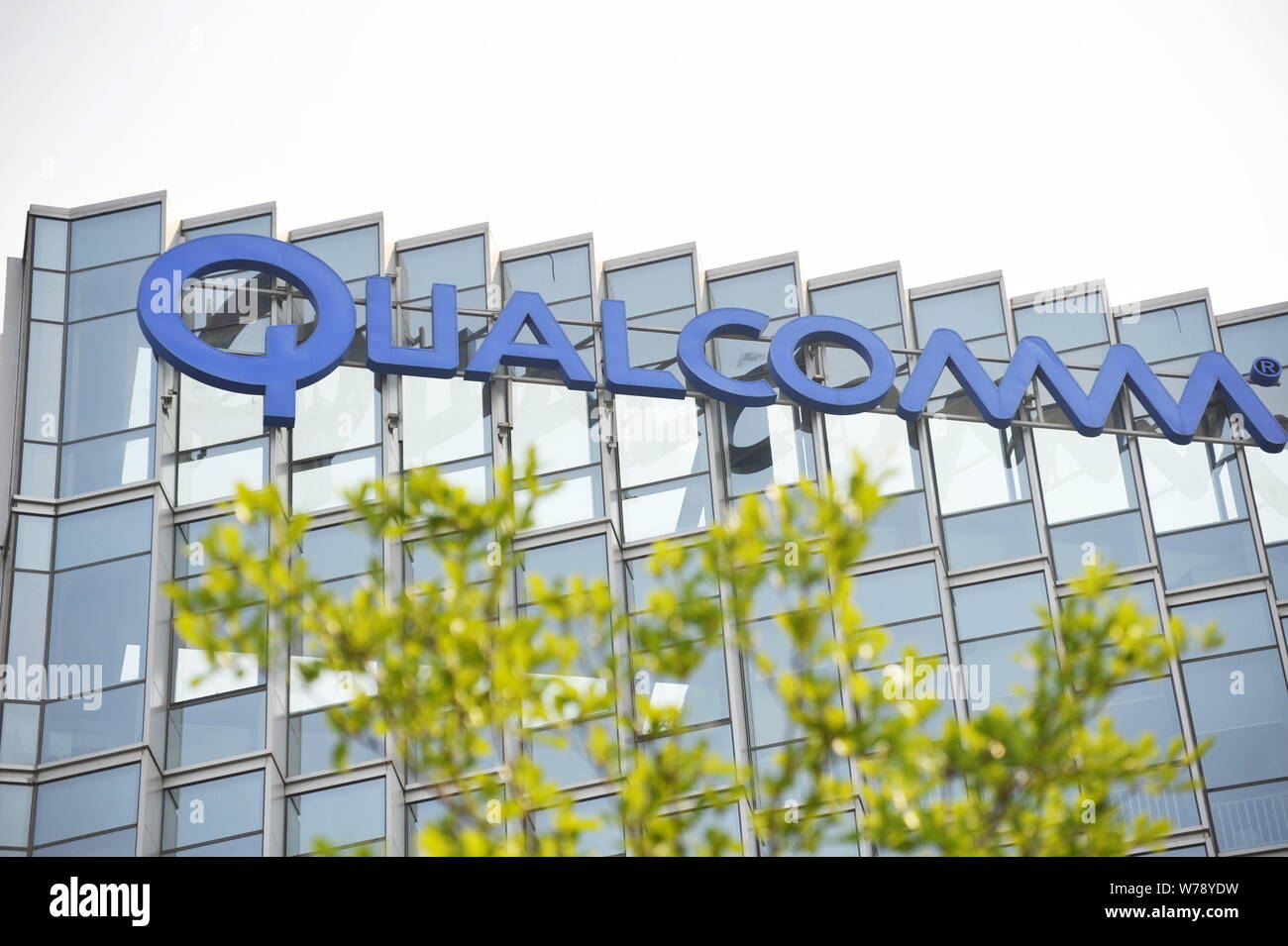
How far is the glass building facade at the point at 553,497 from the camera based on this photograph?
82.7ft

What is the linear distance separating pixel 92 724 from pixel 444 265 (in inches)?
393

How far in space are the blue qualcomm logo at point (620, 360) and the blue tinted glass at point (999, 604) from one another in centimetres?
276

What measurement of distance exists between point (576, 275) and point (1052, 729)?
2040 centimetres

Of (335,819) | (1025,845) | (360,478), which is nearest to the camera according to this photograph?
(1025,845)

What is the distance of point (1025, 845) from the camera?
11.0 m

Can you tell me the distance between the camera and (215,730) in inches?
1000

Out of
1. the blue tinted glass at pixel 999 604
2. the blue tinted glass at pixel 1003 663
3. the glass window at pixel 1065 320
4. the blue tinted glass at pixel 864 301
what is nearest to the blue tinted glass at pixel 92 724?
the blue tinted glass at pixel 1003 663

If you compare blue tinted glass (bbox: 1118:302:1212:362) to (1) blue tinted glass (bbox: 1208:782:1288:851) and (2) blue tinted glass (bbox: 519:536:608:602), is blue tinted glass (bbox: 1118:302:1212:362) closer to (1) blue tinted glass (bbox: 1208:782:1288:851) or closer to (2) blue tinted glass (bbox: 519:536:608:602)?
(1) blue tinted glass (bbox: 1208:782:1288:851)

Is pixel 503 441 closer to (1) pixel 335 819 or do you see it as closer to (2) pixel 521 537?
(2) pixel 521 537

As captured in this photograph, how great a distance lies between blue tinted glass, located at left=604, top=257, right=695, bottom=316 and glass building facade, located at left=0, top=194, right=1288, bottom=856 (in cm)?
4

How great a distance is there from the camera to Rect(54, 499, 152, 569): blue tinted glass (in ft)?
86.0

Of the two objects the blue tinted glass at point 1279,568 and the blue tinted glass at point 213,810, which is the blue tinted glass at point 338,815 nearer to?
the blue tinted glass at point 213,810
